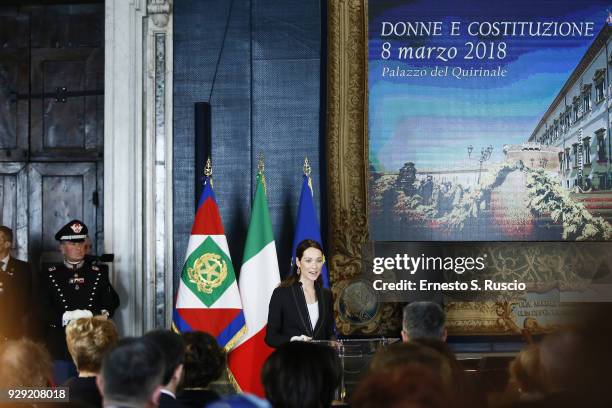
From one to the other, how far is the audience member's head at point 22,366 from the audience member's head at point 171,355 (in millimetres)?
451

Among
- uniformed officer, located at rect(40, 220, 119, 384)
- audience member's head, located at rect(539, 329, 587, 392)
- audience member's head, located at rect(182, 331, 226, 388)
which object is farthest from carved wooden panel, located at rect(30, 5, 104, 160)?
audience member's head, located at rect(539, 329, 587, 392)

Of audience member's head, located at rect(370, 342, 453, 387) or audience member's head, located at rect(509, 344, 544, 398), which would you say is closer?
audience member's head, located at rect(370, 342, 453, 387)

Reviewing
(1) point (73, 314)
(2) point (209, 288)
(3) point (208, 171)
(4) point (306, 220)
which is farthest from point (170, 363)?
(3) point (208, 171)

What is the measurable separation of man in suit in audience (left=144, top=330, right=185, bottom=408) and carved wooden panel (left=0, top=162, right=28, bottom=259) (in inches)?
183

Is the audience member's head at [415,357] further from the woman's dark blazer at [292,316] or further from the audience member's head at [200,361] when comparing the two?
the woman's dark blazer at [292,316]

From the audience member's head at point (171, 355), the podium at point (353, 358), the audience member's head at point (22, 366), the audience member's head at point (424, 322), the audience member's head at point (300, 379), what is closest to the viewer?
the audience member's head at point (300, 379)

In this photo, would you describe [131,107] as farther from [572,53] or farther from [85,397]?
[85,397]

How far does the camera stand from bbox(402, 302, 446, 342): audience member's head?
3818 millimetres

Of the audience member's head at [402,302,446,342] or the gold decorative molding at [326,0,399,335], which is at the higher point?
the gold decorative molding at [326,0,399,335]

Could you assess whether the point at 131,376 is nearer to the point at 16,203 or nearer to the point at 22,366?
the point at 22,366

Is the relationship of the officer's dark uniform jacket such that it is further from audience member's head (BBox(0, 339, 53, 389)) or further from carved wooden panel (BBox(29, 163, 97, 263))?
audience member's head (BBox(0, 339, 53, 389))

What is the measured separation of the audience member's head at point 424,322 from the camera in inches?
150

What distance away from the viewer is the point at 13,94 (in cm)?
763

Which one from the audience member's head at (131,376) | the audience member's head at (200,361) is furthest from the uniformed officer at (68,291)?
the audience member's head at (131,376)
